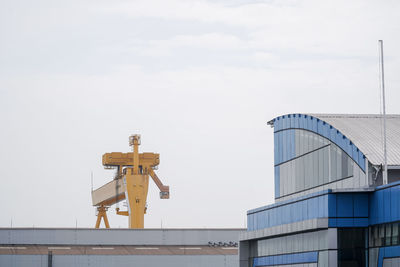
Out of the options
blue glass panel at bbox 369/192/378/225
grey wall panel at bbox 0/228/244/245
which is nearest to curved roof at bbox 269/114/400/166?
blue glass panel at bbox 369/192/378/225

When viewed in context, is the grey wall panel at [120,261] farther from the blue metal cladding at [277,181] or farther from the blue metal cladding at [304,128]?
the blue metal cladding at [304,128]

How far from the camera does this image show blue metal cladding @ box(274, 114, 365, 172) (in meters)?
56.3

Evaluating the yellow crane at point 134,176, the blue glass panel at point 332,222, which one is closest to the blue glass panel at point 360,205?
the blue glass panel at point 332,222

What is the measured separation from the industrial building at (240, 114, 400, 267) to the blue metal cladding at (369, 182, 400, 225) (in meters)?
0.05

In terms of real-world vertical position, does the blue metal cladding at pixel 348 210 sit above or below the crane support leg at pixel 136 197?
below

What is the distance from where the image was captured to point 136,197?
110 metres

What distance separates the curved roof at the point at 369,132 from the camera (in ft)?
180

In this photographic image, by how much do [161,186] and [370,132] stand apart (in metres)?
58.0

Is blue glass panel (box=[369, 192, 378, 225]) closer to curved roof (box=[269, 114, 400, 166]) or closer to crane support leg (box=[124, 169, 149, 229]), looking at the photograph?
curved roof (box=[269, 114, 400, 166])

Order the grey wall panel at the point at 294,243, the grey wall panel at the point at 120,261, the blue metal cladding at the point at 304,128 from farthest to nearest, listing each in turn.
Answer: the grey wall panel at the point at 120,261, the blue metal cladding at the point at 304,128, the grey wall panel at the point at 294,243

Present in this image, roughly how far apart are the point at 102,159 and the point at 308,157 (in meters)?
50.9

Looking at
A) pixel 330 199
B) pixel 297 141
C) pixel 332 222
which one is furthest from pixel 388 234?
pixel 297 141

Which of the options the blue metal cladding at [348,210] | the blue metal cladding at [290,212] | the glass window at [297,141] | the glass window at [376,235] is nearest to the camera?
the glass window at [376,235]

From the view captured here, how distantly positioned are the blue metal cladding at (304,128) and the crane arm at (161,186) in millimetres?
44451
